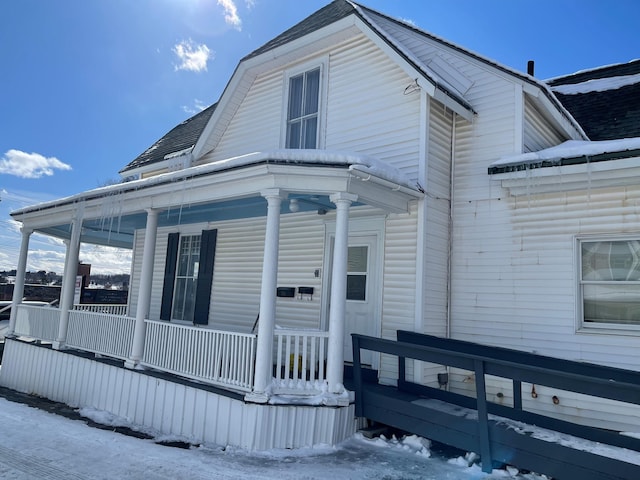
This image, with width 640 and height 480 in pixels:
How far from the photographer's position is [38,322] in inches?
370

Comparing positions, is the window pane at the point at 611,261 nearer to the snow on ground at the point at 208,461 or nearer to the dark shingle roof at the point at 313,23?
the snow on ground at the point at 208,461

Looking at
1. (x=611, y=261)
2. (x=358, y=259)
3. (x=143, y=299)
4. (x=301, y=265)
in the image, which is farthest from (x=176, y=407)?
(x=611, y=261)

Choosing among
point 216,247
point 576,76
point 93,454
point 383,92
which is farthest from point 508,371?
point 576,76

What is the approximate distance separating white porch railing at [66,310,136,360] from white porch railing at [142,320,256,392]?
1.83ft

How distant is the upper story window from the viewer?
27.5ft

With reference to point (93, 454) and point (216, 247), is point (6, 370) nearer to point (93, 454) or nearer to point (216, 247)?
point (216, 247)

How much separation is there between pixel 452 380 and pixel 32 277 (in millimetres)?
41519

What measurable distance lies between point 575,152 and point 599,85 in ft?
14.3

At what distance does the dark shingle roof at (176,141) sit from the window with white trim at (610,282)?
8437mm

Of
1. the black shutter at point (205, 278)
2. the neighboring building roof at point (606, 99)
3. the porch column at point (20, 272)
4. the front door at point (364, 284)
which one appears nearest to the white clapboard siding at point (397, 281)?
the front door at point (364, 284)

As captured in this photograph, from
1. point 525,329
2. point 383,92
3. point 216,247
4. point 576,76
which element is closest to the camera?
point 525,329

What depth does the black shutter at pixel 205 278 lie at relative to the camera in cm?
926

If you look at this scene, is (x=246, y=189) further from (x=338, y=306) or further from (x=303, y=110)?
(x=303, y=110)

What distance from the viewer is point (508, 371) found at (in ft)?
14.3
